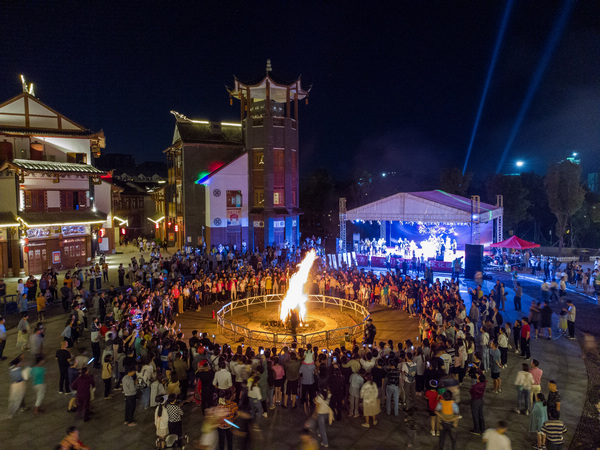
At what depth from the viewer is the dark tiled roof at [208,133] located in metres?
39.4

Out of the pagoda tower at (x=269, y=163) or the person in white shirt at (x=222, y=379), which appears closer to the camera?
the person in white shirt at (x=222, y=379)

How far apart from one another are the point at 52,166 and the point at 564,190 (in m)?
49.9

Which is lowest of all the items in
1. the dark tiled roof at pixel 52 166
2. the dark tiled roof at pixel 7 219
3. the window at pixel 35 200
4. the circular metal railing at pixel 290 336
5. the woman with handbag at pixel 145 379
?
the circular metal railing at pixel 290 336

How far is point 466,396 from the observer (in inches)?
432

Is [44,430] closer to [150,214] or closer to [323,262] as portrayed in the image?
[323,262]

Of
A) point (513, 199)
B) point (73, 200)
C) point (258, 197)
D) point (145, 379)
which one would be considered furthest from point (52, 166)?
point (513, 199)

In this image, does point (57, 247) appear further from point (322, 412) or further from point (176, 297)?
point (322, 412)

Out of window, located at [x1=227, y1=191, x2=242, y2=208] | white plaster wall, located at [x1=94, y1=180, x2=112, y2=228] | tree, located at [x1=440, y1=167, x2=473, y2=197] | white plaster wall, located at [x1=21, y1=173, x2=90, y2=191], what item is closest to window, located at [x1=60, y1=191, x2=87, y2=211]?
white plaster wall, located at [x1=21, y1=173, x2=90, y2=191]

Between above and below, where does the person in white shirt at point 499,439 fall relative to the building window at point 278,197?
below

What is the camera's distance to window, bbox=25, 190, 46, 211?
27.8 metres

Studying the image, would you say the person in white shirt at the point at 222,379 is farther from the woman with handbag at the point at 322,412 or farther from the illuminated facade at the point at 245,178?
the illuminated facade at the point at 245,178

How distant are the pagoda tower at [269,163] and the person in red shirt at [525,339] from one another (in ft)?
88.2

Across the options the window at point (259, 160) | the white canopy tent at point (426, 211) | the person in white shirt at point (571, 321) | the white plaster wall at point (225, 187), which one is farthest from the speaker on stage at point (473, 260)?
the window at point (259, 160)

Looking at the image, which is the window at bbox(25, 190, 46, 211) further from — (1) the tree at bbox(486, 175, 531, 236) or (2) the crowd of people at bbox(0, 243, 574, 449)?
(1) the tree at bbox(486, 175, 531, 236)
